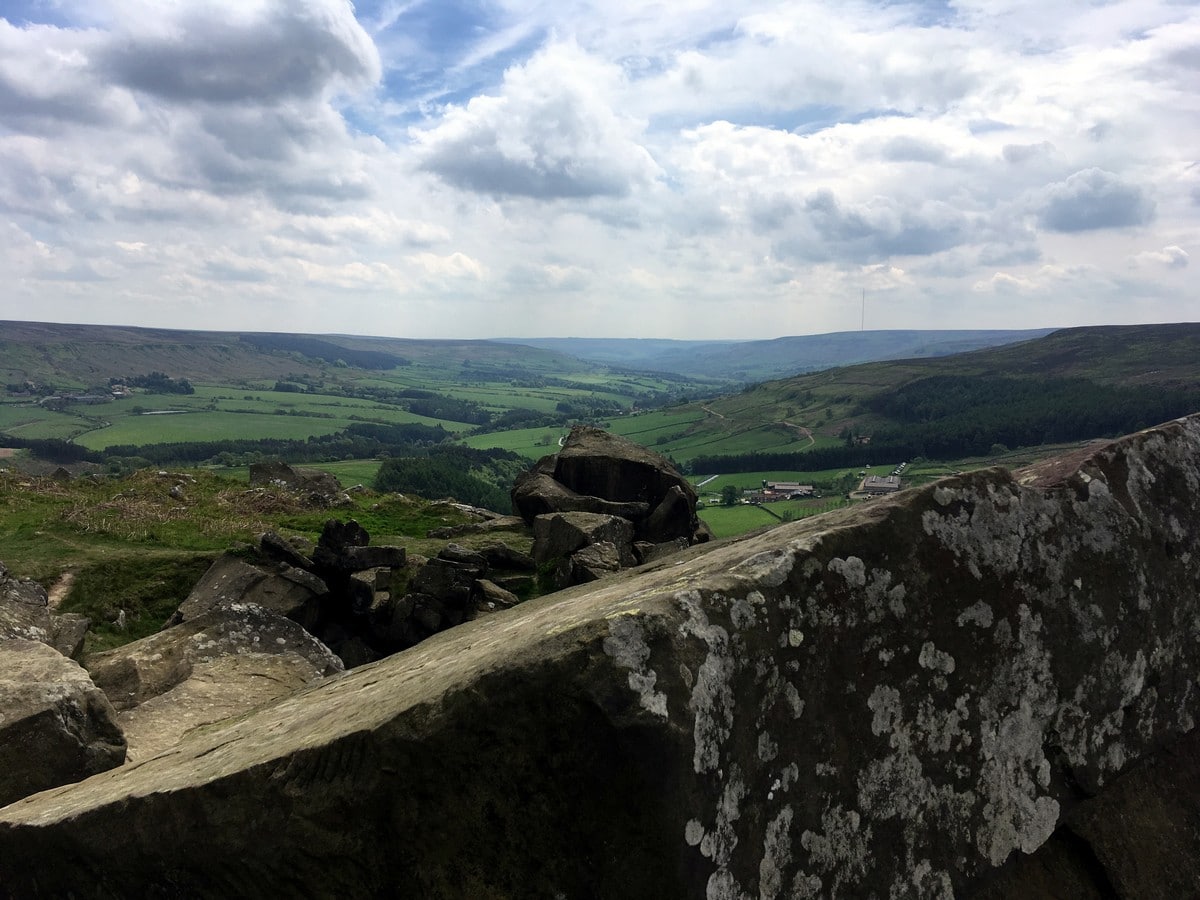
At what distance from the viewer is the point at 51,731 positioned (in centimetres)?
803

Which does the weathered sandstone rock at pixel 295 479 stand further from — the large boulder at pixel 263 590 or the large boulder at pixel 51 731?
the large boulder at pixel 51 731

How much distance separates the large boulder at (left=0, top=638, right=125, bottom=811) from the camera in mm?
7805

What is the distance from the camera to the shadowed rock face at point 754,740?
188 inches

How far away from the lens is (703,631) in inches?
198

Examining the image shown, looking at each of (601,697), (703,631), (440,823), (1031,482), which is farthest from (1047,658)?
(440,823)

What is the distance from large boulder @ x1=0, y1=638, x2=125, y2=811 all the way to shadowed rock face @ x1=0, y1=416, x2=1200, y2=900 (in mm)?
992

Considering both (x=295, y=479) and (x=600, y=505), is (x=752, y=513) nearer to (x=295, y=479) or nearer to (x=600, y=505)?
(x=295, y=479)

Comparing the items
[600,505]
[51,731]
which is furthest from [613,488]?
[51,731]

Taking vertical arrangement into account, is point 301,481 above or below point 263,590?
below

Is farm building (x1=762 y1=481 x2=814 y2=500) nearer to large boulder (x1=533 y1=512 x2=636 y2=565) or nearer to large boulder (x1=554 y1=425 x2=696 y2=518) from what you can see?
large boulder (x1=554 y1=425 x2=696 y2=518)

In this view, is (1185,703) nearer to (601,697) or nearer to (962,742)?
(962,742)

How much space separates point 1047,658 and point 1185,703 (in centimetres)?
220

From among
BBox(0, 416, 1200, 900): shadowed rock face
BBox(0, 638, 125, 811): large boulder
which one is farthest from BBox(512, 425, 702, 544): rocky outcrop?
BBox(0, 416, 1200, 900): shadowed rock face

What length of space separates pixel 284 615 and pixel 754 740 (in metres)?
12.2
